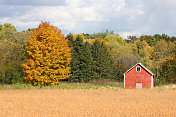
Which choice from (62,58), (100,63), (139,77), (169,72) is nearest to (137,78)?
(139,77)

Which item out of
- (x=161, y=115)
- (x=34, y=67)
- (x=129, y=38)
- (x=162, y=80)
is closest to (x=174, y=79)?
(x=162, y=80)

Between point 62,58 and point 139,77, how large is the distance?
63.7 feet

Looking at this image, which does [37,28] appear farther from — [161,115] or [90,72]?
[161,115]

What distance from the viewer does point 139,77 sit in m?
58.1

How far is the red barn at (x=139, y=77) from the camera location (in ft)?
189

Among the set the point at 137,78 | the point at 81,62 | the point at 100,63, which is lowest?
the point at 137,78

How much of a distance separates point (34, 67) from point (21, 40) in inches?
1095

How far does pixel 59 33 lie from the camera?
4869 centimetres

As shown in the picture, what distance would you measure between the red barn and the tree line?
39.6ft

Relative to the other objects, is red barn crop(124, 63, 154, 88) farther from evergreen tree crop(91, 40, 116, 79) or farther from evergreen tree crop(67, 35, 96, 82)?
evergreen tree crop(91, 40, 116, 79)

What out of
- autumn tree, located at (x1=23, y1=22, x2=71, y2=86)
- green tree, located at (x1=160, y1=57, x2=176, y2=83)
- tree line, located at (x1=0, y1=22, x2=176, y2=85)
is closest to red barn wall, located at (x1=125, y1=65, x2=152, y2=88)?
tree line, located at (x1=0, y1=22, x2=176, y2=85)

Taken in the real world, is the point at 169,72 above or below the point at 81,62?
below

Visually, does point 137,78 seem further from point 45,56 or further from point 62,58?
point 45,56

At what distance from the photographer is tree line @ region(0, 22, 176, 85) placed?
148 ft
